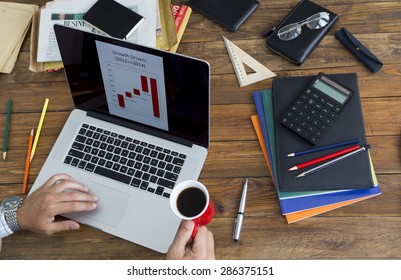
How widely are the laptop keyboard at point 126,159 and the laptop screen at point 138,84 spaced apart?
0.04 m

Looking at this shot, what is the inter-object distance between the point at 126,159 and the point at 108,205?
111 mm

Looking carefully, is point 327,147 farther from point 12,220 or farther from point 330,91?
point 12,220

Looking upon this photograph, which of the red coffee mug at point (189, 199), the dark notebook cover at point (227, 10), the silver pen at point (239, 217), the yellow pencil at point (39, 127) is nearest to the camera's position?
the red coffee mug at point (189, 199)

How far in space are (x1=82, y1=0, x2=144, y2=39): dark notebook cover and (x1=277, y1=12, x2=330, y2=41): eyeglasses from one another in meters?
0.37

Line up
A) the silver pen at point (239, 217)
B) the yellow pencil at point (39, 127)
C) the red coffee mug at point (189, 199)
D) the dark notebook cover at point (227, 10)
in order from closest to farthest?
the red coffee mug at point (189, 199)
the silver pen at point (239, 217)
the yellow pencil at point (39, 127)
the dark notebook cover at point (227, 10)

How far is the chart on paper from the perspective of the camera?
858mm

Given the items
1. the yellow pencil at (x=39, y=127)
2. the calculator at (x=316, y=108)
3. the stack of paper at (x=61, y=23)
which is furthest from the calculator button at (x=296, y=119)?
the yellow pencil at (x=39, y=127)

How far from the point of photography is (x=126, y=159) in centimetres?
96

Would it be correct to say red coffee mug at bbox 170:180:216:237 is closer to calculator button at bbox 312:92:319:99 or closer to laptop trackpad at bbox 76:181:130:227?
laptop trackpad at bbox 76:181:130:227

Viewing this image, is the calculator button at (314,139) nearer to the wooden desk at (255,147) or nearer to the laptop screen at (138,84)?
the wooden desk at (255,147)

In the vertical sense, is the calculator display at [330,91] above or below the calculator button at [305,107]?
above

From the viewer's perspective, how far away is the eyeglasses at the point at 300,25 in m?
1.07

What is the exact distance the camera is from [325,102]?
969mm
